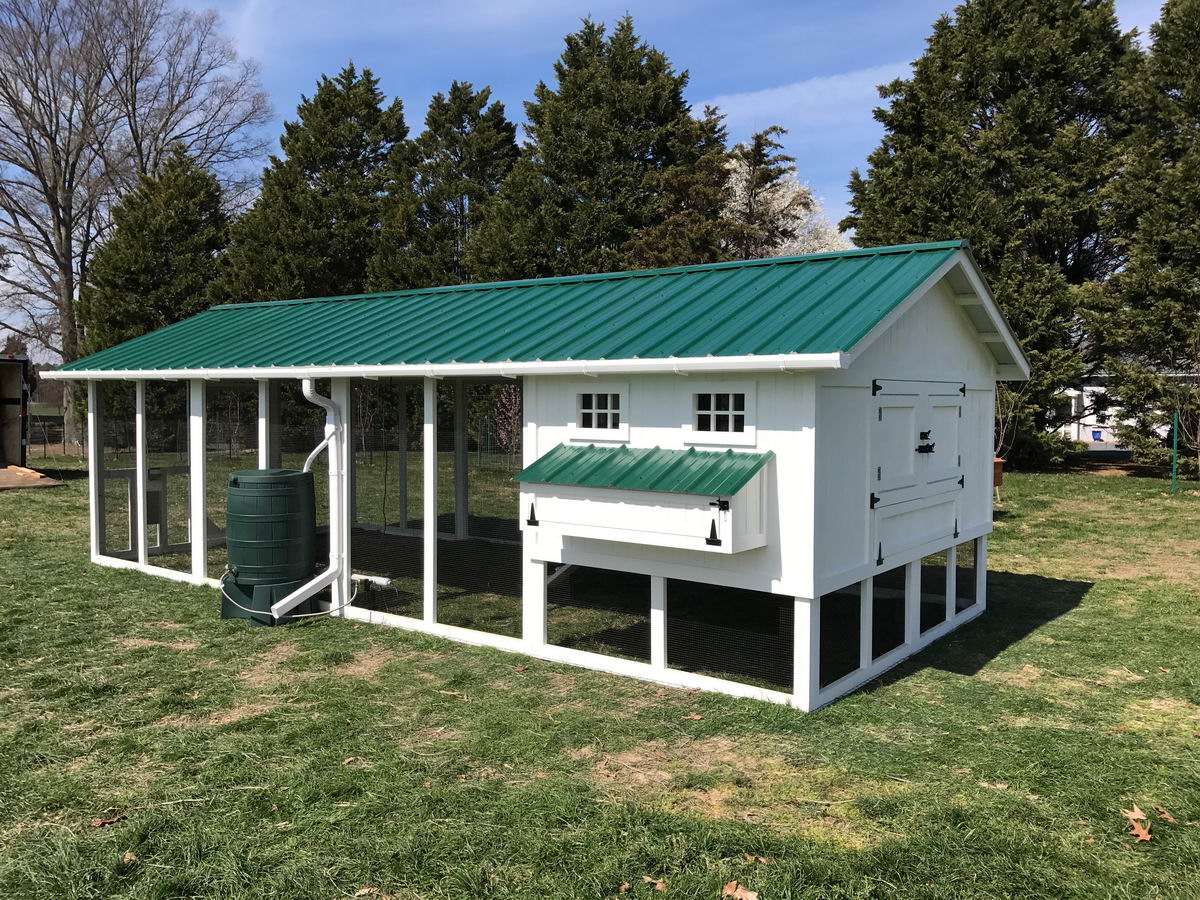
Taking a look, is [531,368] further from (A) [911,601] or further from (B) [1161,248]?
(B) [1161,248]

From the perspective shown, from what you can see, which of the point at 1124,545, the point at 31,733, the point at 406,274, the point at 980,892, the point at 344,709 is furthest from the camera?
the point at 406,274

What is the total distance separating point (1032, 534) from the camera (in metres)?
14.0

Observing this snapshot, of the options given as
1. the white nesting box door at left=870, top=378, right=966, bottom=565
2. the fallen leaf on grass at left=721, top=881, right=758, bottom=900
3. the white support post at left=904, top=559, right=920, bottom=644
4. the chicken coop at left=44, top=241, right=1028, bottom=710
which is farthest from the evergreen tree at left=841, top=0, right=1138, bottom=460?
the fallen leaf on grass at left=721, top=881, right=758, bottom=900

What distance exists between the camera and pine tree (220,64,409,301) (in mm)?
26047

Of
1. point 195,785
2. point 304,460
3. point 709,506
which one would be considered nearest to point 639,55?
point 304,460

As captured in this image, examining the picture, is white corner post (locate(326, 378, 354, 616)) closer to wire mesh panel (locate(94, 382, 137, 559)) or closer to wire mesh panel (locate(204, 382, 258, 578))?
wire mesh panel (locate(204, 382, 258, 578))

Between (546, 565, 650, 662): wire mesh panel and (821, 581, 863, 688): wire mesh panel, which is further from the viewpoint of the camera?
(546, 565, 650, 662): wire mesh panel

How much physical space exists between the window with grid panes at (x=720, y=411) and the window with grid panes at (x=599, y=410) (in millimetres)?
645

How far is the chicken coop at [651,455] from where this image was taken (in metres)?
6.08

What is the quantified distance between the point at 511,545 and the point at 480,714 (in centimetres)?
300

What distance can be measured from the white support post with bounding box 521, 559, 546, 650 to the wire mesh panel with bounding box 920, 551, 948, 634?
342cm

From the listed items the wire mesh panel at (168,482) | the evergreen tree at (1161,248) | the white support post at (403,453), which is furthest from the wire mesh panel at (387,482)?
the evergreen tree at (1161,248)

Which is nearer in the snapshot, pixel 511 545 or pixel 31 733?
pixel 31 733

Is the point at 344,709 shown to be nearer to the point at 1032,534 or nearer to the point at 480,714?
the point at 480,714
